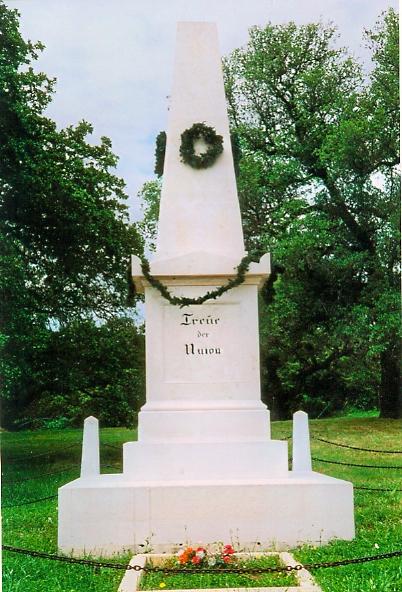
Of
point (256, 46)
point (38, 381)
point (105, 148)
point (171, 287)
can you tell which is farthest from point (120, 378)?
point (256, 46)

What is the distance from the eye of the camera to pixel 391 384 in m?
20.5

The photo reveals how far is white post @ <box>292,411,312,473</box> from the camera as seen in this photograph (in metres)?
8.89

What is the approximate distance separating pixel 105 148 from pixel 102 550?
1189 cm

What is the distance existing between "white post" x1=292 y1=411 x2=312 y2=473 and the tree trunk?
35.2ft

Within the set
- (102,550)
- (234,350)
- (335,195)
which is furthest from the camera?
(335,195)

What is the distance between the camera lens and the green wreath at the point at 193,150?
9.40 metres

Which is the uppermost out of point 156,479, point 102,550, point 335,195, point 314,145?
point 314,145

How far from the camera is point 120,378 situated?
16.4m

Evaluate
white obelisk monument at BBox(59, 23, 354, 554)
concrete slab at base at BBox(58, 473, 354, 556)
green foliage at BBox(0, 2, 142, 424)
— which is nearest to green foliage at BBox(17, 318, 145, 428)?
green foliage at BBox(0, 2, 142, 424)

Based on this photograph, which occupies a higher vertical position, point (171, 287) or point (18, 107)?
point (18, 107)

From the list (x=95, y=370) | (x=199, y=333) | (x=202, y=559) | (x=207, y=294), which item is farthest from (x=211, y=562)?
(x=95, y=370)

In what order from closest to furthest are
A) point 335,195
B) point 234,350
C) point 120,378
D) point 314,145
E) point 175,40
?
1. point 234,350
2. point 175,40
3. point 120,378
4. point 335,195
5. point 314,145

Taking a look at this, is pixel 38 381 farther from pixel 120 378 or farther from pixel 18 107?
pixel 18 107

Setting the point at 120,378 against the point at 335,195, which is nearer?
the point at 120,378
